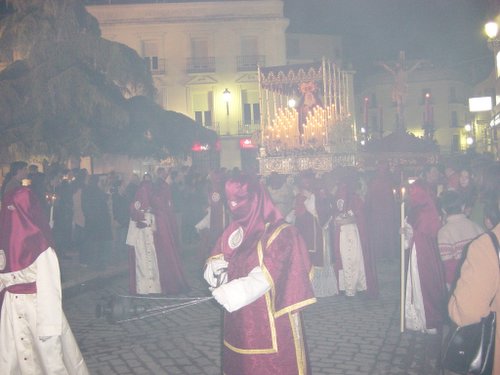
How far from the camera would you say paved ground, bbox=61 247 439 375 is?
597cm

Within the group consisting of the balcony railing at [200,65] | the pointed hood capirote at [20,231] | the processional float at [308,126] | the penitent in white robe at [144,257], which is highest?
the balcony railing at [200,65]

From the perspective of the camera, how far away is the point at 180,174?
18688 mm

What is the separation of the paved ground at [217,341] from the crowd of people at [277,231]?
0.41 meters

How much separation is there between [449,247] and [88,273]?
7.64 metres

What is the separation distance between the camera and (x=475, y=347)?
314 cm

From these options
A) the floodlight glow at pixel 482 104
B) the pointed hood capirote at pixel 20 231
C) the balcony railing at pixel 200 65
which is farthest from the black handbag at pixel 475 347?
the balcony railing at pixel 200 65

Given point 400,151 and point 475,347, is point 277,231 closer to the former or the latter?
point 475,347

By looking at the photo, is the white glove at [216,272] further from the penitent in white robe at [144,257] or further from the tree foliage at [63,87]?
the tree foliage at [63,87]

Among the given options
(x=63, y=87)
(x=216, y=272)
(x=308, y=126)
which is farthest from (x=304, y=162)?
(x=216, y=272)

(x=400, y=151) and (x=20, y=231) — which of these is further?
(x=400, y=151)

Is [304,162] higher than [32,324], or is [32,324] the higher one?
[304,162]

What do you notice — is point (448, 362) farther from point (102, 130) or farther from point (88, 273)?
point (102, 130)

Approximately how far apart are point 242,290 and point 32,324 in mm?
1715

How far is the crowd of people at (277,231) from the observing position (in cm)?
383
